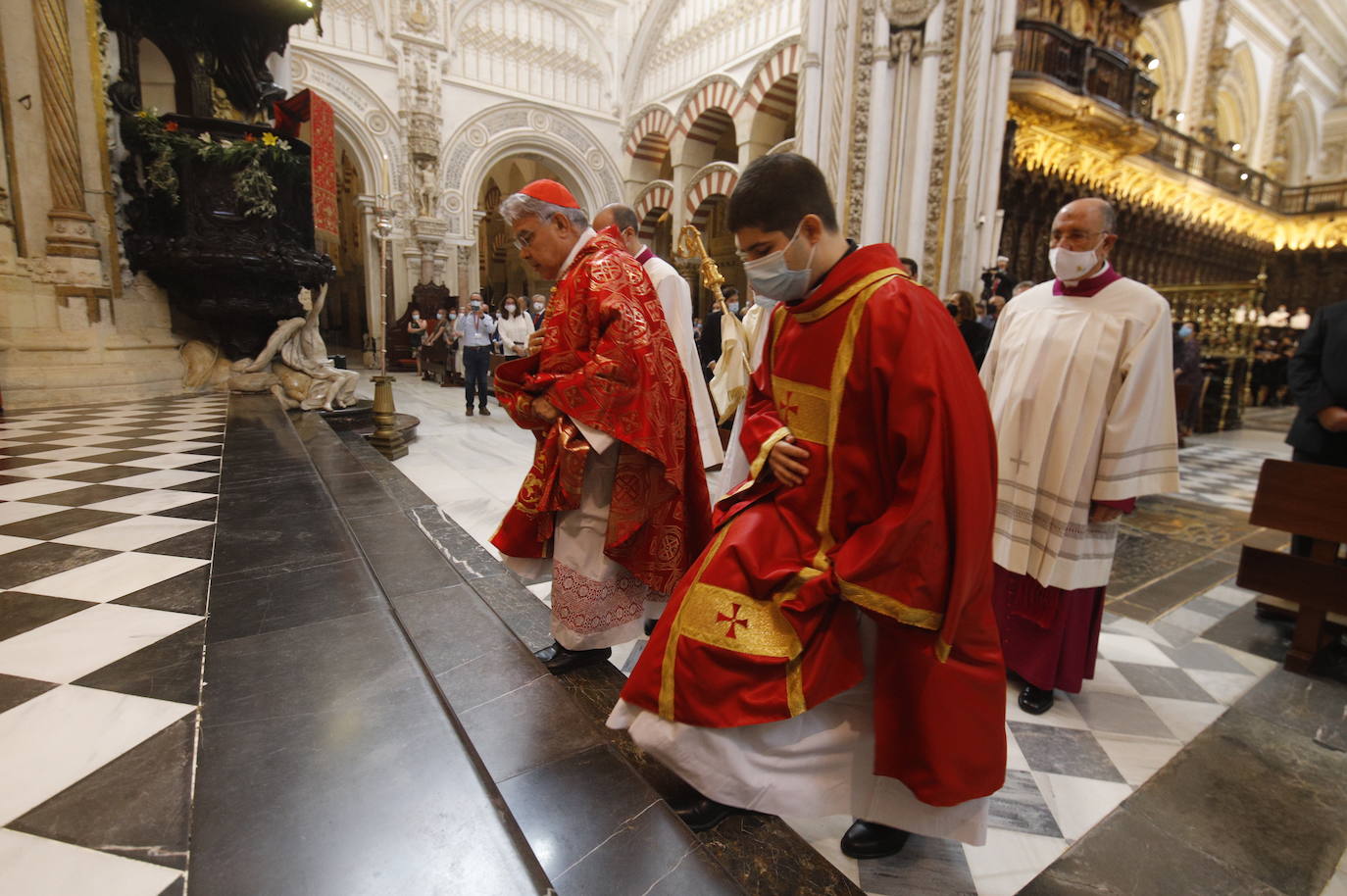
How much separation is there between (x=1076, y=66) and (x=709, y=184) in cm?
670

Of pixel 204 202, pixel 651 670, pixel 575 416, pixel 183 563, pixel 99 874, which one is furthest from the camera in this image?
pixel 204 202

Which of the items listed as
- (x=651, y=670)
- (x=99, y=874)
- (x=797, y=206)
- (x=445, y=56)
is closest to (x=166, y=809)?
(x=99, y=874)

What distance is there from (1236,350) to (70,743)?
40.4 feet

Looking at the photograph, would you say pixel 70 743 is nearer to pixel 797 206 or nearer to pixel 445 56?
pixel 797 206

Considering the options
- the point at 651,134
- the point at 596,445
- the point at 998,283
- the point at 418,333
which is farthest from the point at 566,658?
the point at 651,134

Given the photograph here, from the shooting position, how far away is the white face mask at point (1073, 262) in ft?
6.84

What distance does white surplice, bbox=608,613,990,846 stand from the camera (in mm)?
1262

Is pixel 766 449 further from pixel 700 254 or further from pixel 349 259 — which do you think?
pixel 349 259

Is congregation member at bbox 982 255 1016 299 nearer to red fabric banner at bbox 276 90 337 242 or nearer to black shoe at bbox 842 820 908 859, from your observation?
black shoe at bbox 842 820 908 859

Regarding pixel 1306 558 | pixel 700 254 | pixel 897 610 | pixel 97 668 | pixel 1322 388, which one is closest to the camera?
pixel 897 610

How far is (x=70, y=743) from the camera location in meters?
1.37

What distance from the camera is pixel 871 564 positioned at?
1126 millimetres

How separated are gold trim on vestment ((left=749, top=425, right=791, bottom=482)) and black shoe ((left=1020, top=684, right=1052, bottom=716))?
58.6 inches

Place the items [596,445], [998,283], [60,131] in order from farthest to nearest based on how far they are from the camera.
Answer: [998,283]
[60,131]
[596,445]
